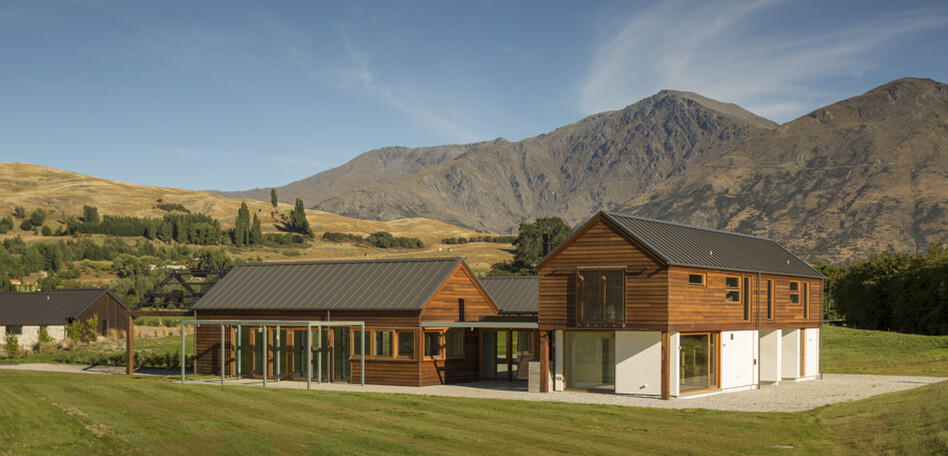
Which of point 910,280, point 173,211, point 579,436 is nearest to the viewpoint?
point 579,436

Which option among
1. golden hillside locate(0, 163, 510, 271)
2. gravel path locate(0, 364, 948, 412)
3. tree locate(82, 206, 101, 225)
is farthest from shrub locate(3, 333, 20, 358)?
tree locate(82, 206, 101, 225)

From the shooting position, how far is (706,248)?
106 feet

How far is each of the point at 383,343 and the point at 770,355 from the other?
15.4m

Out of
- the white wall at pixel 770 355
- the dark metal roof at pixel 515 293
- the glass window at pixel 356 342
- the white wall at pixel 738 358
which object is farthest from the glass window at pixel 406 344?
the white wall at pixel 770 355

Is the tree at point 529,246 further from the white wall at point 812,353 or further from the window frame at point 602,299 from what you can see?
the window frame at point 602,299

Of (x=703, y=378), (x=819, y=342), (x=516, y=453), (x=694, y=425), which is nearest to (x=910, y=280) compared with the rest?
(x=819, y=342)

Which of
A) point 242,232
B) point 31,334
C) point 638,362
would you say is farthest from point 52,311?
point 242,232

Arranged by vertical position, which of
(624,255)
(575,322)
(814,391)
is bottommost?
(814,391)

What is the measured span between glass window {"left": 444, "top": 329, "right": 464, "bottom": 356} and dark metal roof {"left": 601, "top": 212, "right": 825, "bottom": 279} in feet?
26.5

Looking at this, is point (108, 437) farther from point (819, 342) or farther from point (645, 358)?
point (819, 342)

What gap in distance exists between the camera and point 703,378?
30578 millimetres

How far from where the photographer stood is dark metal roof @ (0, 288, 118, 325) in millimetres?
57344

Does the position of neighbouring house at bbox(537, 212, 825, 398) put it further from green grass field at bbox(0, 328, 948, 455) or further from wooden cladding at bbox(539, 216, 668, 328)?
green grass field at bbox(0, 328, 948, 455)

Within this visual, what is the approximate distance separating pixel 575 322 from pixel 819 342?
1575cm
